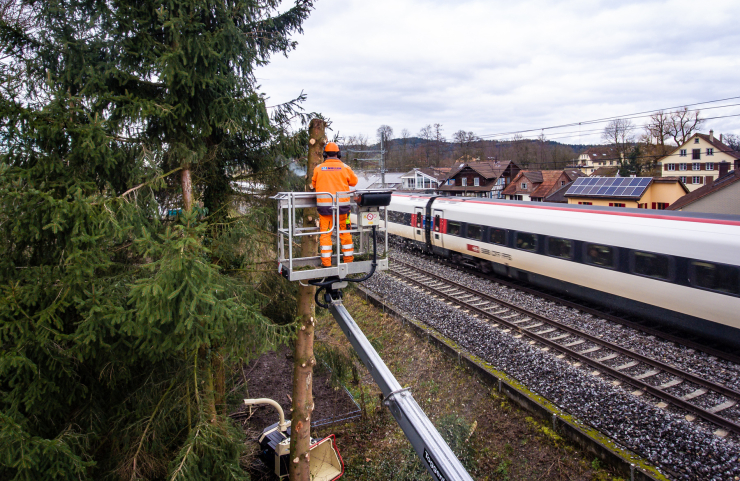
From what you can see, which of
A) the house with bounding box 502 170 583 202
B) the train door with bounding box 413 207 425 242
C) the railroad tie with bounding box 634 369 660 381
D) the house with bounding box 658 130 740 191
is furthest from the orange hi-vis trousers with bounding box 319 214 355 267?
the house with bounding box 658 130 740 191

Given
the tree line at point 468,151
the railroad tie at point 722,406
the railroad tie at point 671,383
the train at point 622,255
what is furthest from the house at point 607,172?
the railroad tie at point 722,406

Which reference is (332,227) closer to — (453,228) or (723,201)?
(453,228)

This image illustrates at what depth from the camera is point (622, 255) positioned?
35.9ft

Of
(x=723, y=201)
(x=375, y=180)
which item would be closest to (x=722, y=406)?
(x=723, y=201)

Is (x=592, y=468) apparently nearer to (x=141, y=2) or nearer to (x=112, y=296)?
(x=112, y=296)

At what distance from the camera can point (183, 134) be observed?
542cm

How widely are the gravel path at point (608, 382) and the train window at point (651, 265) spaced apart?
1500mm

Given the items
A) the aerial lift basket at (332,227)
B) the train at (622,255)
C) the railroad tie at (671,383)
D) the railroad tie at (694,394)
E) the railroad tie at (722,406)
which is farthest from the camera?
the train at (622,255)

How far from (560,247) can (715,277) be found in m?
4.03

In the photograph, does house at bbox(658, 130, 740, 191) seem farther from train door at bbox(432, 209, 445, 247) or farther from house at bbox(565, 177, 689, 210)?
train door at bbox(432, 209, 445, 247)

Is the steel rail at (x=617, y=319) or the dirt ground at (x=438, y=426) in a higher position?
the steel rail at (x=617, y=319)

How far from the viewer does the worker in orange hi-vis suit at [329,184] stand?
5504 mm

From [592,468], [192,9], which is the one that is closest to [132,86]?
[192,9]

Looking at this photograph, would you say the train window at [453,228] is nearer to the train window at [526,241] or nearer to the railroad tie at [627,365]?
the train window at [526,241]
